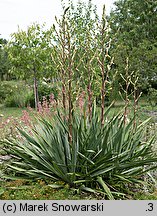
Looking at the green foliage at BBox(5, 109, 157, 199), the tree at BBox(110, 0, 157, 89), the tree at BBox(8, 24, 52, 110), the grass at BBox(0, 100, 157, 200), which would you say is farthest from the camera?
the tree at BBox(110, 0, 157, 89)

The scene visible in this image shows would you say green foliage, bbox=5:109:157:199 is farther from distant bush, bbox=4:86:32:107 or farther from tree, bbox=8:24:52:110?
distant bush, bbox=4:86:32:107

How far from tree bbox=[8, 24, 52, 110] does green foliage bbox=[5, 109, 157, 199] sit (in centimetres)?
932

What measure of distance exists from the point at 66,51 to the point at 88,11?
11.2 m

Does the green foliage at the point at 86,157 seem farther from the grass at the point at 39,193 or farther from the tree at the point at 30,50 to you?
the tree at the point at 30,50

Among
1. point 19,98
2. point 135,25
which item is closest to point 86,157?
point 19,98

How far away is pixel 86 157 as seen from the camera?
4.43 m

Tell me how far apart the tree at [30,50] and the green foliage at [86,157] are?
932 cm

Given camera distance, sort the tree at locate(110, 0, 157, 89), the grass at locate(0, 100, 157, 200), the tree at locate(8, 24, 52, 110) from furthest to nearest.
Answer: the tree at locate(110, 0, 157, 89) → the tree at locate(8, 24, 52, 110) → the grass at locate(0, 100, 157, 200)

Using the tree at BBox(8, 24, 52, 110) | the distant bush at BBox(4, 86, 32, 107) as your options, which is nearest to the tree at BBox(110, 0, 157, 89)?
the tree at BBox(8, 24, 52, 110)

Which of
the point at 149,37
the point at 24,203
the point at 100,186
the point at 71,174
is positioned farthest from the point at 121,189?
the point at 149,37

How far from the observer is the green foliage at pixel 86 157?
436cm

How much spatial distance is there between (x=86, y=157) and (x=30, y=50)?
1010 cm

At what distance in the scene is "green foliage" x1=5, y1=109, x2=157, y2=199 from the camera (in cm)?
436

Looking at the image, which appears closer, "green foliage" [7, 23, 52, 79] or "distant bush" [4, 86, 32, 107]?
"green foliage" [7, 23, 52, 79]
